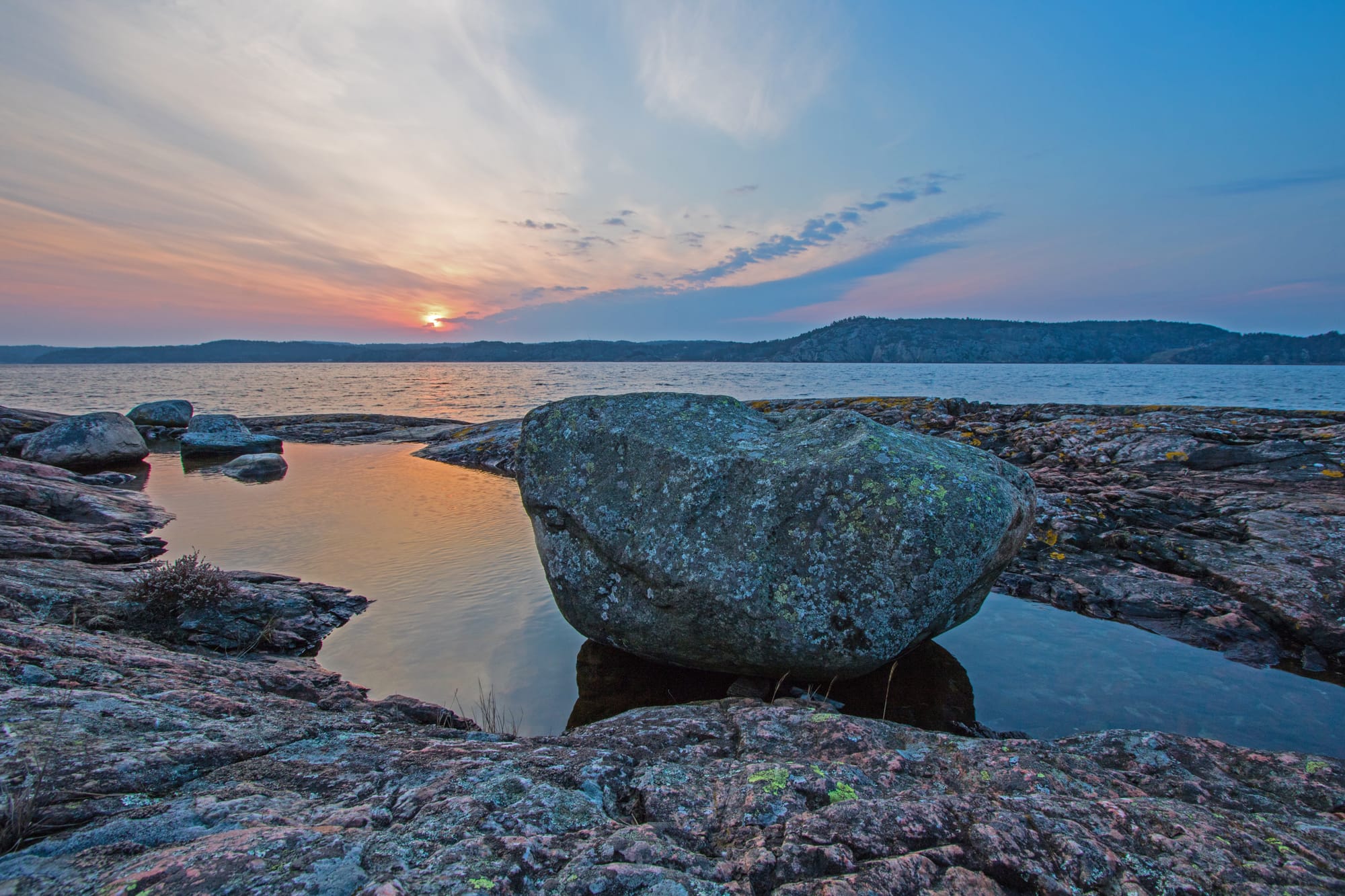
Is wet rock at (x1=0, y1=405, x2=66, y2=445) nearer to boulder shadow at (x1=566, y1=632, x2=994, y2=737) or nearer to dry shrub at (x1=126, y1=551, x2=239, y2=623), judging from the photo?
dry shrub at (x1=126, y1=551, x2=239, y2=623)

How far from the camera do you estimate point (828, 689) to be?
5109 millimetres

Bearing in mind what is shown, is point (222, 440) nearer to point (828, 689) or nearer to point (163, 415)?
point (163, 415)

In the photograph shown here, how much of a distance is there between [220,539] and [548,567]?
20.8ft

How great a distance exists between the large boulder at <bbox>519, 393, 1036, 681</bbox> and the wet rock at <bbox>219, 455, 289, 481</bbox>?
39.2 feet

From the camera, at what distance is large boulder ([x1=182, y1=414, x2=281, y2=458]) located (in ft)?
59.5

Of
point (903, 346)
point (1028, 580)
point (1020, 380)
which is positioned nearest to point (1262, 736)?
point (1028, 580)

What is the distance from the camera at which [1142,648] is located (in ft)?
19.0

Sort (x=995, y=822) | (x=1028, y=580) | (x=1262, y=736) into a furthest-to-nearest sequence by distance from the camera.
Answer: (x=1028, y=580)
(x=1262, y=736)
(x=995, y=822)

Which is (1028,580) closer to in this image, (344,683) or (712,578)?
(712,578)

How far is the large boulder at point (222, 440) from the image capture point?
1812cm

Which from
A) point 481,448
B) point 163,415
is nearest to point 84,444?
point 163,415

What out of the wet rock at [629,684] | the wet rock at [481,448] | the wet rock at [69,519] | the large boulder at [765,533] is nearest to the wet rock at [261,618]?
the wet rock at [69,519]

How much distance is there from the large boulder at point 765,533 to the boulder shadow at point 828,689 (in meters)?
0.20

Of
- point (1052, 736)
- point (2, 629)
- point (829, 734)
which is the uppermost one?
point (2, 629)
